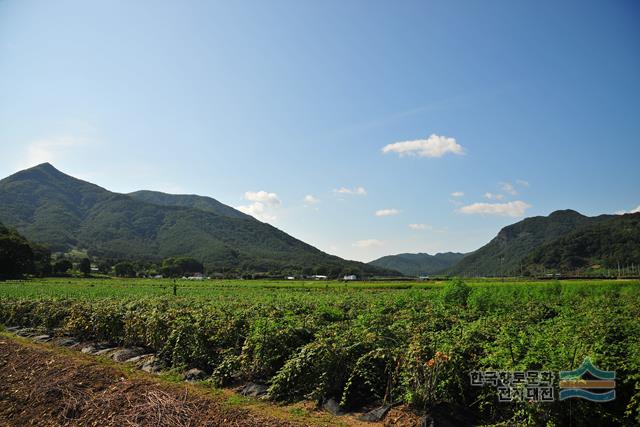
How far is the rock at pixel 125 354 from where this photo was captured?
989 centimetres

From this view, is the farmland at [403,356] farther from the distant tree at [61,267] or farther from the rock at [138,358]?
the distant tree at [61,267]

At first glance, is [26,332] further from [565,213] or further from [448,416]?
[565,213]

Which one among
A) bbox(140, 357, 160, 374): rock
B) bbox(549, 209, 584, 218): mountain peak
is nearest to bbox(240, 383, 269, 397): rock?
bbox(140, 357, 160, 374): rock

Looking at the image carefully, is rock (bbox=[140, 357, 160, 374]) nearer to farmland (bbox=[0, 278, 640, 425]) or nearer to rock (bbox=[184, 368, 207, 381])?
farmland (bbox=[0, 278, 640, 425])

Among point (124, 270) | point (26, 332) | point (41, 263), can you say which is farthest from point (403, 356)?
point (124, 270)

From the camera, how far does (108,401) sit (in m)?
6.74

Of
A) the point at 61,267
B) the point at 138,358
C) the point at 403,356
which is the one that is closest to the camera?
the point at 403,356

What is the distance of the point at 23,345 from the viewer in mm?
11039

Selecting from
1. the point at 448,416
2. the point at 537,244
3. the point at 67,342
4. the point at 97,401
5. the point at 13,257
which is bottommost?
the point at 67,342

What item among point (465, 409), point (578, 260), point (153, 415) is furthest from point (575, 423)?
point (578, 260)

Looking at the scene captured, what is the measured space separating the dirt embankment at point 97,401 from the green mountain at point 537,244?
396ft

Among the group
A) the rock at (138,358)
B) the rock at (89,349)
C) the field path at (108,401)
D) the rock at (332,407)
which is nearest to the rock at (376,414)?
the field path at (108,401)

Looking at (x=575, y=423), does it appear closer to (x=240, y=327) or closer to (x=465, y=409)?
(x=465, y=409)

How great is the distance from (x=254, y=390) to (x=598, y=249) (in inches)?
4832
